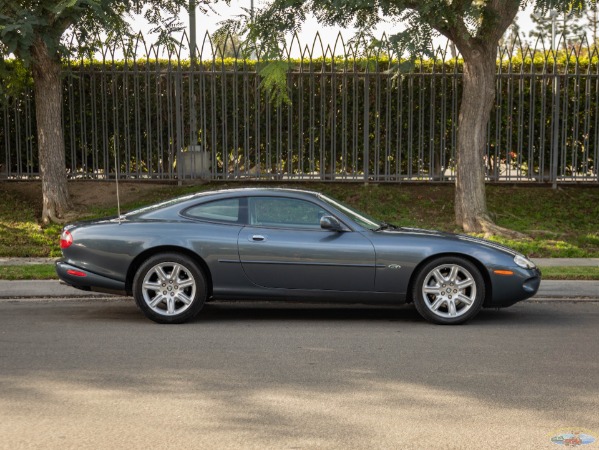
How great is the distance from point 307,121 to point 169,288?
924cm

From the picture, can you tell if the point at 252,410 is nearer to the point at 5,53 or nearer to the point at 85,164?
the point at 5,53

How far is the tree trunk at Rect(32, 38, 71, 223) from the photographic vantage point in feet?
50.7

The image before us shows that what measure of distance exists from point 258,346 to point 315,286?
123cm

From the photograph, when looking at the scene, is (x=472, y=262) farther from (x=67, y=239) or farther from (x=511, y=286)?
(x=67, y=239)

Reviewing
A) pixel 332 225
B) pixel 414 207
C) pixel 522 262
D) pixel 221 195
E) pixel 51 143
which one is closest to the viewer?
pixel 332 225

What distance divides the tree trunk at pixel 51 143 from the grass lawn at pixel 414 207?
0.34 m

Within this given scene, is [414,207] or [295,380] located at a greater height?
[414,207]

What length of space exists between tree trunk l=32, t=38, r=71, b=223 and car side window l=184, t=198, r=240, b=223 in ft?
21.8

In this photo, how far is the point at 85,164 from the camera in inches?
691

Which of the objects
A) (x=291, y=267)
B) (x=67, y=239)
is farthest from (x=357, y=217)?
(x=67, y=239)

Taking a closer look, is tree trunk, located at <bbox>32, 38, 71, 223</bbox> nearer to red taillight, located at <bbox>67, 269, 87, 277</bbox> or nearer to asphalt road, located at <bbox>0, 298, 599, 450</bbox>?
asphalt road, located at <bbox>0, 298, 599, 450</bbox>

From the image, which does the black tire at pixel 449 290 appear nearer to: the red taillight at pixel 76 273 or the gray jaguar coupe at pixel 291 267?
the gray jaguar coupe at pixel 291 267

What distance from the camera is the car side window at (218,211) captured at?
30.6 feet

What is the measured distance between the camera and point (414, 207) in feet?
54.6
